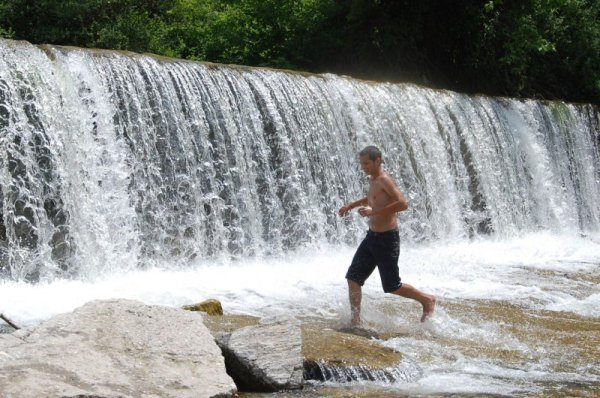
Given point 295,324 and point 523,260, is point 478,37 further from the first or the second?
point 295,324

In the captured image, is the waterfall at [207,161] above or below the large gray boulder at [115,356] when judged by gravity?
above

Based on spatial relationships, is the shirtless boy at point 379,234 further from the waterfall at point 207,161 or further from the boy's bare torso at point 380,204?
the waterfall at point 207,161

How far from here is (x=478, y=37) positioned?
19391 millimetres

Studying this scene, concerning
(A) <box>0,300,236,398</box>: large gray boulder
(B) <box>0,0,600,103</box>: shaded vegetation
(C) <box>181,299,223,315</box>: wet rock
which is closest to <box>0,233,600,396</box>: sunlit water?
(C) <box>181,299,223,315</box>: wet rock

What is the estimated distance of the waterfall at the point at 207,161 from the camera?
903cm

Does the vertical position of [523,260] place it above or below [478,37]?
below

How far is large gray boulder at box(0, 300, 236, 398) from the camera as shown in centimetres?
404

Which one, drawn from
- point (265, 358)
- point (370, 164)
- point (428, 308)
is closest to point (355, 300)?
point (428, 308)

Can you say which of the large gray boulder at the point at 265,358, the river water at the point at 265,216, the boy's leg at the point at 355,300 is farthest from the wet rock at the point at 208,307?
the large gray boulder at the point at 265,358

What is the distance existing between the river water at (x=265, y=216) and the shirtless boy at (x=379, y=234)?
0.40 meters

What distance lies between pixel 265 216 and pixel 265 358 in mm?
6155

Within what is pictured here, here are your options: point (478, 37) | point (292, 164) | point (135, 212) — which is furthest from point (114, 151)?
point (478, 37)

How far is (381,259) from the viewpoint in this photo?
6543mm

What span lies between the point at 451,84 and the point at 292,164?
8.92 metres
